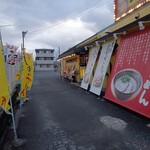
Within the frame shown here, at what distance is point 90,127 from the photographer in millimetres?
4609

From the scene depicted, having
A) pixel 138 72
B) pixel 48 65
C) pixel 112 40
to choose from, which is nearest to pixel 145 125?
pixel 138 72

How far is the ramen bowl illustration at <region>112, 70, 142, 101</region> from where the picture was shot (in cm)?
561

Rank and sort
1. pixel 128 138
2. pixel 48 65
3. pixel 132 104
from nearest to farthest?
pixel 128 138, pixel 132 104, pixel 48 65

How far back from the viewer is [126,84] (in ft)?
20.1

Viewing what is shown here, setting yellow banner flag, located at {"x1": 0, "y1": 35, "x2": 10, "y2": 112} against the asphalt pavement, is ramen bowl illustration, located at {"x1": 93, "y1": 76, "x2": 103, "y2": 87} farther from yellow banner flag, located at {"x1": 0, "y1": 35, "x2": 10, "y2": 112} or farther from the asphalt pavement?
yellow banner flag, located at {"x1": 0, "y1": 35, "x2": 10, "y2": 112}

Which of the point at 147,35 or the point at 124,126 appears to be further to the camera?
the point at 147,35

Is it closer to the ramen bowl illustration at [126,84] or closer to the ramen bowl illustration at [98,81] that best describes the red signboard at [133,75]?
the ramen bowl illustration at [126,84]

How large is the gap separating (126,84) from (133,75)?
409 millimetres

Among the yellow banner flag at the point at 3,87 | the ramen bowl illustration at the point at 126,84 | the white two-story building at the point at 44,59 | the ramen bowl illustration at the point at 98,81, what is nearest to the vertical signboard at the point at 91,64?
the ramen bowl illustration at the point at 98,81

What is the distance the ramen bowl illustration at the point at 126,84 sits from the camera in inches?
221

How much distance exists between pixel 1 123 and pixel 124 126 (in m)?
3.14

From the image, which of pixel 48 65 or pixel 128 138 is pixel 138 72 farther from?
pixel 48 65

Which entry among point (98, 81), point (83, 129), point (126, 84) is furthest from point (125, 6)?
point (83, 129)

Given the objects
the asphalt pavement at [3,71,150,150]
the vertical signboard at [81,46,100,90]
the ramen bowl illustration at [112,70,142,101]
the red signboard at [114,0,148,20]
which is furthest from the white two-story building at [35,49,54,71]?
the asphalt pavement at [3,71,150,150]
